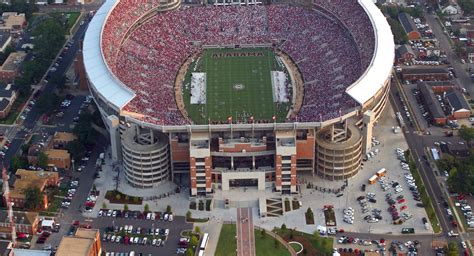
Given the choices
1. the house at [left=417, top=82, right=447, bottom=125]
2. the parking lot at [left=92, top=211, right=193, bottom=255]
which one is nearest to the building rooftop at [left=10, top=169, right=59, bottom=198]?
the parking lot at [left=92, top=211, right=193, bottom=255]

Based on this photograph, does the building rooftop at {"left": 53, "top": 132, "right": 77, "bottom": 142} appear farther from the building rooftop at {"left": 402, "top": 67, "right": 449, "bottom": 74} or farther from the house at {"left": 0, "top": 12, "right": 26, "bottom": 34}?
the building rooftop at {"left": 402, "top": 67, "right": 449, "bottom": 74}

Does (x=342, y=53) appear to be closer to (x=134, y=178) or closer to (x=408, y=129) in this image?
(x=408, y=129)

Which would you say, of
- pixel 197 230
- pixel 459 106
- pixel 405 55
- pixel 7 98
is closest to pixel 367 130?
pixel 459 106

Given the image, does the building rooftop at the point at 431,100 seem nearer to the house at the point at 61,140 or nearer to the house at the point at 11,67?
the house at the point at 61,140

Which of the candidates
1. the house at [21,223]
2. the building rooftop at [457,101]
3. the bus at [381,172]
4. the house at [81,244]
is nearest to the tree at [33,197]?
the house at [21,223]

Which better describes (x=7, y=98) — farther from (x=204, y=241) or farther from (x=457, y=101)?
(x=457, y=101)

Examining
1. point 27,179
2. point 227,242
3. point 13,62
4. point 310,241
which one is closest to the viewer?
point 310,241
